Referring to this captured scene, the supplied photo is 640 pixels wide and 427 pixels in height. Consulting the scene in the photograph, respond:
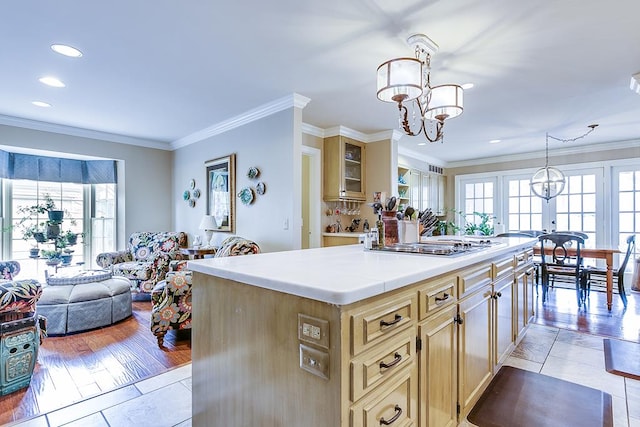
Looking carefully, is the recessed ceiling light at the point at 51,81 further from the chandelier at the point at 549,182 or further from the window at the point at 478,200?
the window at the point at 478,200

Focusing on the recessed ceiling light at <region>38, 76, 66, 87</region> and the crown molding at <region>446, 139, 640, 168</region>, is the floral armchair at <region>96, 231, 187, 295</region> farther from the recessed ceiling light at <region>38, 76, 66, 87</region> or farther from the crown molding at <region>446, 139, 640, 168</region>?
the crown molding at <region>446, 139, 640, 168</region>

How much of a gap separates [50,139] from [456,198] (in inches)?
306

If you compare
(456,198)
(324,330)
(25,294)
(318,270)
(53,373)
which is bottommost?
(53,373)

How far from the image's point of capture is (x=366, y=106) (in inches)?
154

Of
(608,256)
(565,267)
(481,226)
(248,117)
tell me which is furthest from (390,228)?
(481,226)

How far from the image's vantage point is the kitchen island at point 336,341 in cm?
100

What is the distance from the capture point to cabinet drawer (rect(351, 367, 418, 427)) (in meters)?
1.03

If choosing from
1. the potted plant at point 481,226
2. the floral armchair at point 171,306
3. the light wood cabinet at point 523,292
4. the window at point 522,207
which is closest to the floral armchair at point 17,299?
the floral armchair at point 171,306

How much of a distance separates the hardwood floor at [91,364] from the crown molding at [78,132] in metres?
3.05

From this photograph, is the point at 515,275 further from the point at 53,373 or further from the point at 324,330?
the point at 53,373

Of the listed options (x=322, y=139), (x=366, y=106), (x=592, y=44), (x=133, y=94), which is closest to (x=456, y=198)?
(x=322, y=139)

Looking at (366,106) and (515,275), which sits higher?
(366,106)

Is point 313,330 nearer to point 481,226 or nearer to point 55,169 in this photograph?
point 55,169

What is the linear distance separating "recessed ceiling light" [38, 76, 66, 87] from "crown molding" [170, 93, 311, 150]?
1790mm
